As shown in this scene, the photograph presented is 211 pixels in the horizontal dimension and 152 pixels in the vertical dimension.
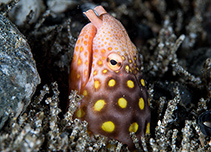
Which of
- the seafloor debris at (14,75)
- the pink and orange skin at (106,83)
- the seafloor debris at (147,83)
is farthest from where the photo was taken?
the pink and orange skin at (106,83)

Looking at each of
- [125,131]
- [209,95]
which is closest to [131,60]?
[125,131]

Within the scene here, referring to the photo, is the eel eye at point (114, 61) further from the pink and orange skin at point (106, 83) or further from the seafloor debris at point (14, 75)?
the seafloor debris at point (14, 75)

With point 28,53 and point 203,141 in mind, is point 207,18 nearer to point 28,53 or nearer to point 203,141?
point 203,141

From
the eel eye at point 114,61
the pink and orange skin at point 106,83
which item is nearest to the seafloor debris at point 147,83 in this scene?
the pink and orange skin at point 106,83

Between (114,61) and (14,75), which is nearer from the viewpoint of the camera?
(14,75)

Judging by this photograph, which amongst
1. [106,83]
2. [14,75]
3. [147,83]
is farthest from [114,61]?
[147,83]

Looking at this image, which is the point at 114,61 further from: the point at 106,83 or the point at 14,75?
the point at 14,75
